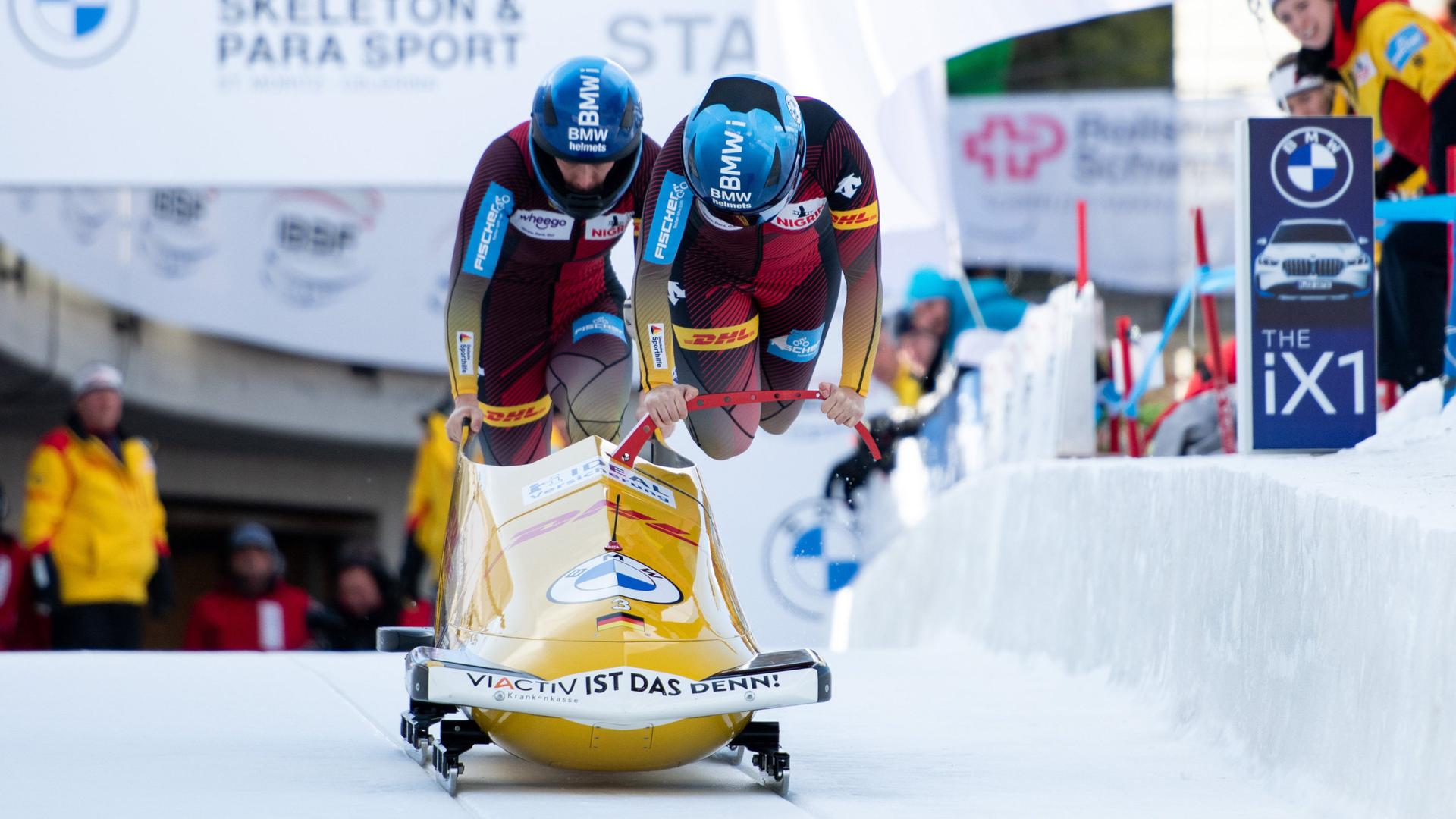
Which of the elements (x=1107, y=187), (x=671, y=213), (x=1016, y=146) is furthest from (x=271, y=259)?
(x=671, y=213)

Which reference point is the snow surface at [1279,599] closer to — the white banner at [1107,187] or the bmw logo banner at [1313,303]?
the bmw logo banner at [1313,303]

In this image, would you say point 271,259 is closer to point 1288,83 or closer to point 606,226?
point 1288,83

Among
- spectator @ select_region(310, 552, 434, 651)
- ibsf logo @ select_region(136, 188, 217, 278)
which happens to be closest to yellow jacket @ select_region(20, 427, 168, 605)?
spectator @ select_region(310, 552, 434, 651)

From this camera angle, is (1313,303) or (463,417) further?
(1313,303)

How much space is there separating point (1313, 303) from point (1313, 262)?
0.09 metres

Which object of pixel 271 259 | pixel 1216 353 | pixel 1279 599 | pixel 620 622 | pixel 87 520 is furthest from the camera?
pixel 271 259

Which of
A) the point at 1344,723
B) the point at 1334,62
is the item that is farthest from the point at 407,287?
the point at 1344,723

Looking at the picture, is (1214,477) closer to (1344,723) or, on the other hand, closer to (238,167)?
(1344,723)

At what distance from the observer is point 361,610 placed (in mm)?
7969

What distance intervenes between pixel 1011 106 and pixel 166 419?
19.4 ft

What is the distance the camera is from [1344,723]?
291 centimetres

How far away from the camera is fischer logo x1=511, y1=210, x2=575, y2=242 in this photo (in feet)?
13.4

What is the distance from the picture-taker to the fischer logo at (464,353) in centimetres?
398

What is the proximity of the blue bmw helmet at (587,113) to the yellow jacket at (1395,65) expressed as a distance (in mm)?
2326
